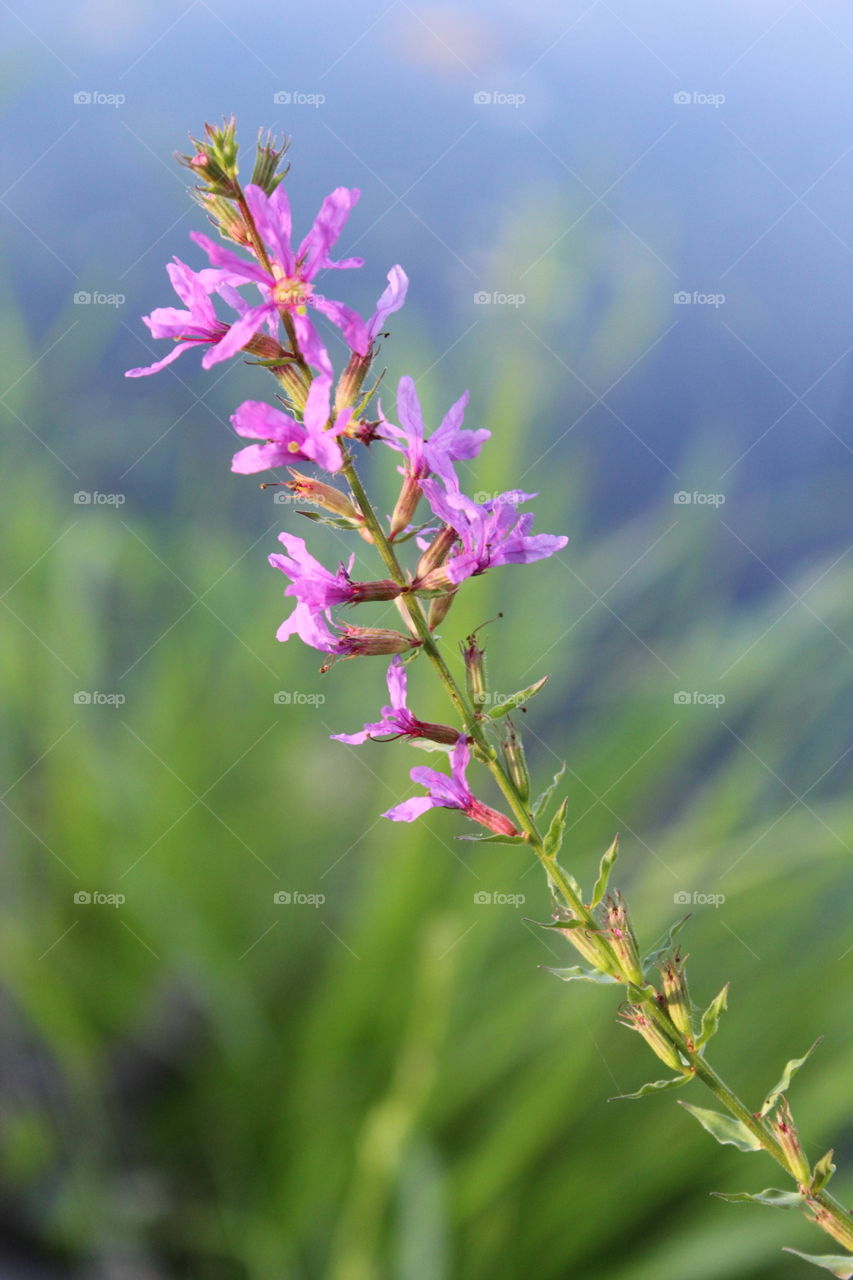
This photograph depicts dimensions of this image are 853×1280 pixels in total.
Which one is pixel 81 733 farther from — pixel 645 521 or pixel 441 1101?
pixel 645 521

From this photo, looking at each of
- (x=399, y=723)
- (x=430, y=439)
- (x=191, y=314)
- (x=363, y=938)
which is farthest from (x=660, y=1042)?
(x=363, y=938)

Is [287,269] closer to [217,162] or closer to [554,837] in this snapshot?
[217,162]

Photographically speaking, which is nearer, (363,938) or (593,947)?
(593,947)

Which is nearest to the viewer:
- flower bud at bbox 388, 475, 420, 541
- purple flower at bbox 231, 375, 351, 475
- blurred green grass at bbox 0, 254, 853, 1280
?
purple flower at bbox 231, 375, 351, 475

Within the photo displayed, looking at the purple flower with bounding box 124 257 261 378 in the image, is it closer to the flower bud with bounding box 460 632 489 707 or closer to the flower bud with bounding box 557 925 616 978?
the flower bud with bounding box 460 632 489 707

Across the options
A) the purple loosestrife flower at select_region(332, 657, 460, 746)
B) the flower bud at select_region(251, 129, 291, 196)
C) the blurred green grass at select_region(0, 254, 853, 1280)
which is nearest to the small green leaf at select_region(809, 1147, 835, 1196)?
the purple loosestrife flower at select_region(332, 657, 460, 746)
